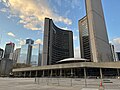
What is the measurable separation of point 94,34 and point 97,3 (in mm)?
59748

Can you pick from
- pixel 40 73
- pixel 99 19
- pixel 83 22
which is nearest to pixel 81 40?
pixel 83 22

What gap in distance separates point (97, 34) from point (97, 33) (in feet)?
5.16

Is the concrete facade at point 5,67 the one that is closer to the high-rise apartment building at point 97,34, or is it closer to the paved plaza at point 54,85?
the high-rise apartment building at point 97,34

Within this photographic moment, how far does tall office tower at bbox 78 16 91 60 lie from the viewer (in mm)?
164800

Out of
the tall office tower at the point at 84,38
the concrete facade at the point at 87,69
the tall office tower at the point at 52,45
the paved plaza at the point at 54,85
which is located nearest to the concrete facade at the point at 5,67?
the tall office tower at the point at 52,45

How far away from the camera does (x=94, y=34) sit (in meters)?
136

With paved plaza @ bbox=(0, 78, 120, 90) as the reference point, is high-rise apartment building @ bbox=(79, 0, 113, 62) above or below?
above

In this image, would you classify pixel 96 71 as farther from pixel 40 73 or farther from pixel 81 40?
pixel 81 40

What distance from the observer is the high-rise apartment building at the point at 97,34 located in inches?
5049

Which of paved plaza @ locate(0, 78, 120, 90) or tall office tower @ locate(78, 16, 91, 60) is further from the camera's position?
tall office tower @ locate(78, 16, 91, 60)

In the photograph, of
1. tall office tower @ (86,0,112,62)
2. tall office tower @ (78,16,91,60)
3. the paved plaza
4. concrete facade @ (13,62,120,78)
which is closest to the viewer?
the paved plaza

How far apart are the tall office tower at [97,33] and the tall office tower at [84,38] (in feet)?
75.3

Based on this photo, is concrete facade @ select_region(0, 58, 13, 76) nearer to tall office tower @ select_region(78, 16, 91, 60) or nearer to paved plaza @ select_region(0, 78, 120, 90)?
tall office tower @ select_region(78, 16, 91, 60)

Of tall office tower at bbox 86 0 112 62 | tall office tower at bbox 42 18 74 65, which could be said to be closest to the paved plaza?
tall office tower at bbox 86 0 112 62
